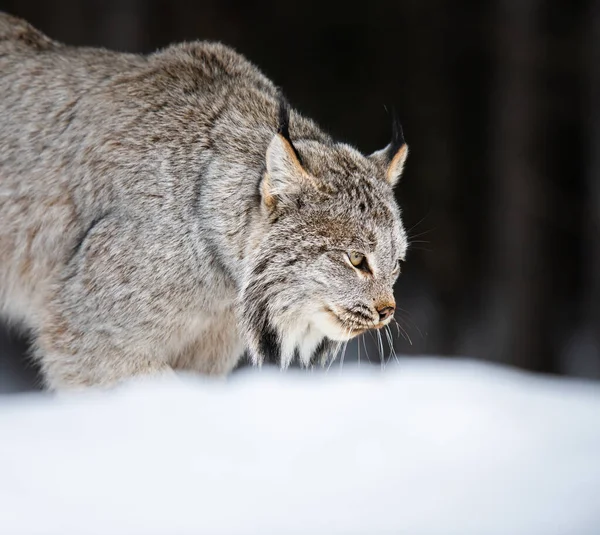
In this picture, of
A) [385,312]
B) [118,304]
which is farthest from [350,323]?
[118,304]

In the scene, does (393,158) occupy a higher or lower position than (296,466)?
higher

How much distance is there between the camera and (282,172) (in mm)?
4559

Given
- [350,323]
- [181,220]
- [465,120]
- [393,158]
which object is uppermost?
[393,158]

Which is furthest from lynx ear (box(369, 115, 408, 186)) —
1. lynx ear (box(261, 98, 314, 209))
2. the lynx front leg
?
the lynx front leg

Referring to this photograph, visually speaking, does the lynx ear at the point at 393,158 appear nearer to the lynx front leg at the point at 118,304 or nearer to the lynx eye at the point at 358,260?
the lynx eye at the point at 358,260

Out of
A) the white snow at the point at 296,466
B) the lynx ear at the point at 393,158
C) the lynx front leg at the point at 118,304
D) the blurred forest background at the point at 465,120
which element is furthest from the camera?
the blurred forest background at the point at 465,120

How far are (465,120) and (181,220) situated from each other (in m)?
7.33

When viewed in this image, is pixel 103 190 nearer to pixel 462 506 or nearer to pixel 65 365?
pixel 65 365

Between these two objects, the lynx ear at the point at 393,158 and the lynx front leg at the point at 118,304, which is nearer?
the lynx front leg at the point at 118,304

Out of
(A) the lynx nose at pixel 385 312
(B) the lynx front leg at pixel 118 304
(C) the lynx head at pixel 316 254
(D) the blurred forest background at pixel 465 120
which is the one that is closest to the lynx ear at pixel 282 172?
(C) the lynx head at pixel 316 254

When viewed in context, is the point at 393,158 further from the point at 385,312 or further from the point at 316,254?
the point at 385,312

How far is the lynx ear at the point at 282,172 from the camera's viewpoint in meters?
4.49

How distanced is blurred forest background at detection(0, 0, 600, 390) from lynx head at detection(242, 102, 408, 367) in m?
5.69

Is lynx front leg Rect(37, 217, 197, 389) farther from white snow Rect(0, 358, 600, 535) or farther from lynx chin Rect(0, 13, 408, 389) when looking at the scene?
white snow Rect(0, 358, 600, 535)
